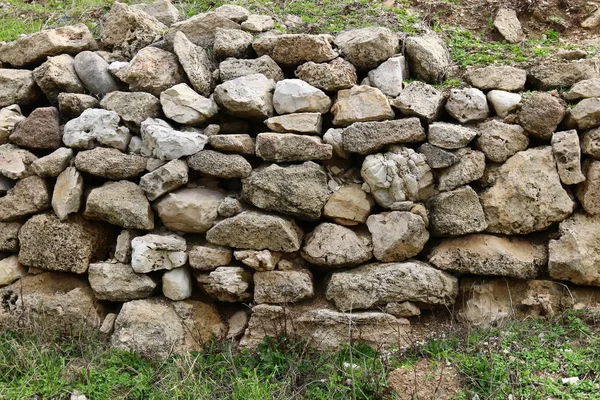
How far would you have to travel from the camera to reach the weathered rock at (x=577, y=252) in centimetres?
350

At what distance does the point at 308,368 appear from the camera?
3451 mm

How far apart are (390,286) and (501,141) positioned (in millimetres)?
1180

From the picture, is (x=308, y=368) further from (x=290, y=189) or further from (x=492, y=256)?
(x=492, y=256)

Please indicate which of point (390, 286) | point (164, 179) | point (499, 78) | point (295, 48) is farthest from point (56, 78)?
point (499, 78)

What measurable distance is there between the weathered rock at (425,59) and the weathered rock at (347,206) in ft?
3.36

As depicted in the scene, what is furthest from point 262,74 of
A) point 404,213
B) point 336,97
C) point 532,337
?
point 532,337

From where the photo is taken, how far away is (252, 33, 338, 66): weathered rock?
13.0 feet

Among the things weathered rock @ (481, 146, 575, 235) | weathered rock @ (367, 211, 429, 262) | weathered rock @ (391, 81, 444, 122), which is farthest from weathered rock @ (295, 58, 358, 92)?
weathered rock @ (481, 146, 575, 235)

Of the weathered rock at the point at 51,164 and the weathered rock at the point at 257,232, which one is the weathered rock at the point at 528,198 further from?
the weathered rock at the point at 51,164

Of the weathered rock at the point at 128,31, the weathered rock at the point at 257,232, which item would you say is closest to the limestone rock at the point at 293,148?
the weathered rock at the point at 257,232

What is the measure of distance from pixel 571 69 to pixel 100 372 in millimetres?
3625

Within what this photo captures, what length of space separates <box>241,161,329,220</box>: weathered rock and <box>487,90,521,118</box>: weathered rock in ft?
4.05

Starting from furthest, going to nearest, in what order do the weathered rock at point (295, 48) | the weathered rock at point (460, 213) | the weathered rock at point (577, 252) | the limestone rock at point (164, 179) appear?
the weathered rock at point (295, 48) → the limestone rock at point (164, 179) → the weathered rock at point (460, 213) → the weathered rock at point (577, 252)

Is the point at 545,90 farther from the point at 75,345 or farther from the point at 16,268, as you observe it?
the point at 16,268
